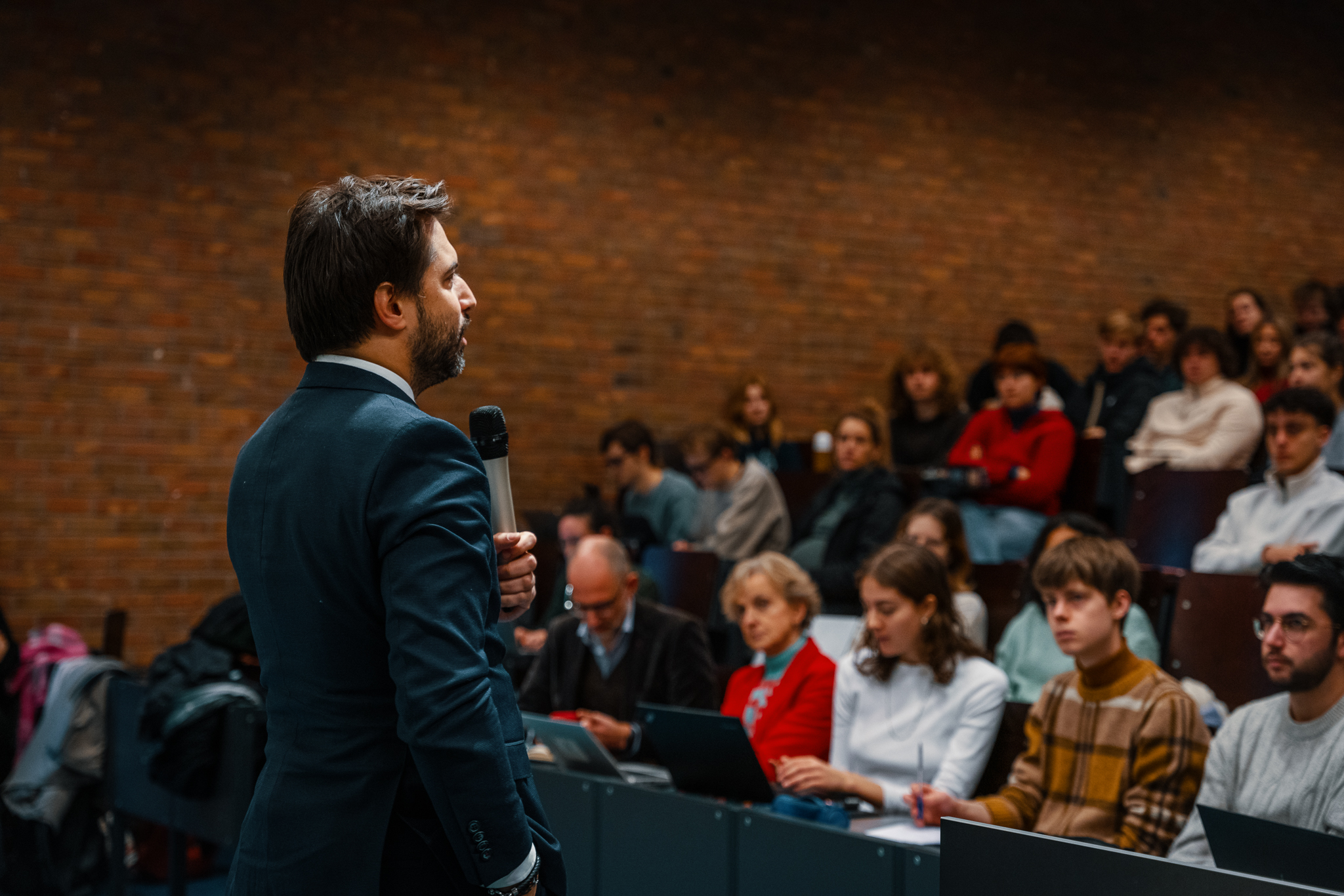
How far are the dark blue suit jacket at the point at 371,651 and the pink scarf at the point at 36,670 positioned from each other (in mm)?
3241

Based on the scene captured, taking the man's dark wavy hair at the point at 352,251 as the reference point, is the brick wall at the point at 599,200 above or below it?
above

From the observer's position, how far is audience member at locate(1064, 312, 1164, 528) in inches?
199

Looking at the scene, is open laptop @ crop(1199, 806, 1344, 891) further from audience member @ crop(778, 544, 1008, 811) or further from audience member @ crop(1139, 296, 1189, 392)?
audience member @ crop(1139, 296, 1189, 392)

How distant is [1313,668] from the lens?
1991 millimetres

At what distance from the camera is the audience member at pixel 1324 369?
4305 millimetres

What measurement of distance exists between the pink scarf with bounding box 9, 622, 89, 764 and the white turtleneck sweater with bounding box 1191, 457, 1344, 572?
3601 mm

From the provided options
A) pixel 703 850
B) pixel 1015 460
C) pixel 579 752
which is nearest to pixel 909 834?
pixel 703 850

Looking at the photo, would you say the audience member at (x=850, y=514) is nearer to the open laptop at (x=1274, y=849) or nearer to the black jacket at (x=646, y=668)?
the black jacket at (x=646, y=668)

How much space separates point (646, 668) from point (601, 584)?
251 millimetres

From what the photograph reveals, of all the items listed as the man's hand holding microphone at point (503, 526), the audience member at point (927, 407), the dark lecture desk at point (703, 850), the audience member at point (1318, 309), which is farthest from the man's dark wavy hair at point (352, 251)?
the audience member at point (1318, 309)

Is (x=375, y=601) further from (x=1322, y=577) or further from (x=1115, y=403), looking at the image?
(x=1115, y=403)

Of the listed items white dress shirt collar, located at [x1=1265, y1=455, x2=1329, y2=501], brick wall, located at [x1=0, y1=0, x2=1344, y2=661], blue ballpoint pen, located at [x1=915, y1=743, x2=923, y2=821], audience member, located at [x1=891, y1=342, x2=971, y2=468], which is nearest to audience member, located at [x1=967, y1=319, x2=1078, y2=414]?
audience member, located at [x1=891, y1=342, x2=971, y2=468]

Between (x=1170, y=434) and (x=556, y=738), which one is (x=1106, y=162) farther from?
(x=556, y=738)

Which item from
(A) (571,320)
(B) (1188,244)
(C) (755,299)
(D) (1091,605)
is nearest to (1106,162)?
(B) (1188,244)
